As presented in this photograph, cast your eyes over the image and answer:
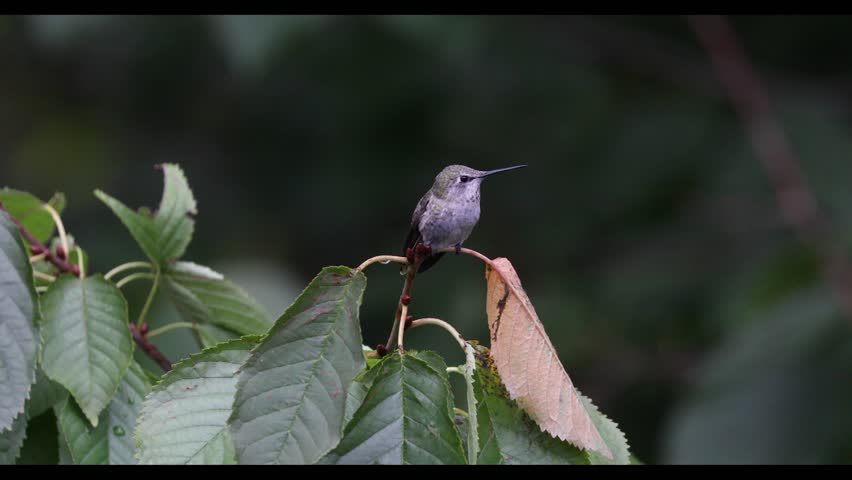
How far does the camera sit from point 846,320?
7.02 metres

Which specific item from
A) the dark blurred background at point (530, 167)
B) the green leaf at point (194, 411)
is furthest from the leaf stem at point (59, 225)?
the dark blurred background at point (530, 167)

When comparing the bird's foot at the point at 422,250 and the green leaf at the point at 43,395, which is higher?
the bird's foot at the point at 422,250

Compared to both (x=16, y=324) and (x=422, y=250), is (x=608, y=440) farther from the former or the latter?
(x=16, y=324)

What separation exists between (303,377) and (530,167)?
9854 mm

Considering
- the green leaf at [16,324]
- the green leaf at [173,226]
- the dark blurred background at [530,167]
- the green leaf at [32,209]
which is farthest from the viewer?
the dark blurred background at [530,167]

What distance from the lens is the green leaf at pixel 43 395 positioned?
266 cm

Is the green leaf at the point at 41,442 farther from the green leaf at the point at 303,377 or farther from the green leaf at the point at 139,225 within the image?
the green leaf at the point at 303,377

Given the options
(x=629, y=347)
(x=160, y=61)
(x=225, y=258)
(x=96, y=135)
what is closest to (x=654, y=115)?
(x=629, y=347)

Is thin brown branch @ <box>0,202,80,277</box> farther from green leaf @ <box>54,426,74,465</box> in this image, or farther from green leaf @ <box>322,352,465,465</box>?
green leaf @ <box>322,352,465,465</box>

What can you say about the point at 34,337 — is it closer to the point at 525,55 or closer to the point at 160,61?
the point at 525,55

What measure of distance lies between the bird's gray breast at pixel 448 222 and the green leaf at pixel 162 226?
3.01 feet

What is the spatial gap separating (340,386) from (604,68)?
32.5ft

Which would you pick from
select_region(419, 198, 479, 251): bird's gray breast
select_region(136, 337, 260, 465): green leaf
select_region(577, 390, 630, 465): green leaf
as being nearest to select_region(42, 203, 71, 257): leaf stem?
select_region(136, 337, 260, 465): green leaf

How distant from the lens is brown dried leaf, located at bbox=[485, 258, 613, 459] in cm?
227
